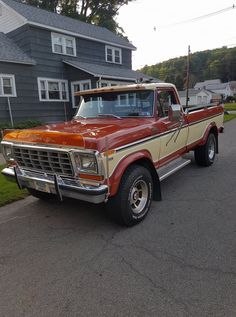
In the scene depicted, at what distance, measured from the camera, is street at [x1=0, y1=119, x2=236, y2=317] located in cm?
247

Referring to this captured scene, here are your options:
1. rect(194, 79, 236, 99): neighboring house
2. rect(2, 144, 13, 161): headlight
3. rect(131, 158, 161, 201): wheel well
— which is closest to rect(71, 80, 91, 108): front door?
rect(2, 144, 13, 161): headlight

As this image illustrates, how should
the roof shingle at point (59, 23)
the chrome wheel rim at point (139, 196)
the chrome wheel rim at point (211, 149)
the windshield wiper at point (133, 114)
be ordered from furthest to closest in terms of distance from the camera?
1. the roof shingle at point (59, 23)
2. the chrome wheel rim at point (211, 149)
3. the windshield wiper at point (133, 114)
4. the chrome wheel rim at point (139, 196)

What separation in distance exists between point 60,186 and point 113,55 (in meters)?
20.6

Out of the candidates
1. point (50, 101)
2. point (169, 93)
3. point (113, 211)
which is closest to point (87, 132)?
point (113, 211)

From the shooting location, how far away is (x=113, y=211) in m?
3.81

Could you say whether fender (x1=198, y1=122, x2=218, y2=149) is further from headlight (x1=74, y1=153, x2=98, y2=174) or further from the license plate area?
the license plate area

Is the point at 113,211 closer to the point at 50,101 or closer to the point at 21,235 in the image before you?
the point at 21,235

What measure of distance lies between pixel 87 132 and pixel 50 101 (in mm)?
14933

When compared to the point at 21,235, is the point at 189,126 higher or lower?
higher

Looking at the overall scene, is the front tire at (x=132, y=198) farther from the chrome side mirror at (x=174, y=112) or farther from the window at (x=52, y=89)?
the window at (x=52, y=89)

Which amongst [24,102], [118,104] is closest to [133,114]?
[118,104]

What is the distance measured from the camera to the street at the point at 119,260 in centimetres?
247

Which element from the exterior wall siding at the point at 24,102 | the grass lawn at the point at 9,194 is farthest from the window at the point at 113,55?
the grass lawn at the point at 9,194

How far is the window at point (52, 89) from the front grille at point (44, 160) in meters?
13.8
